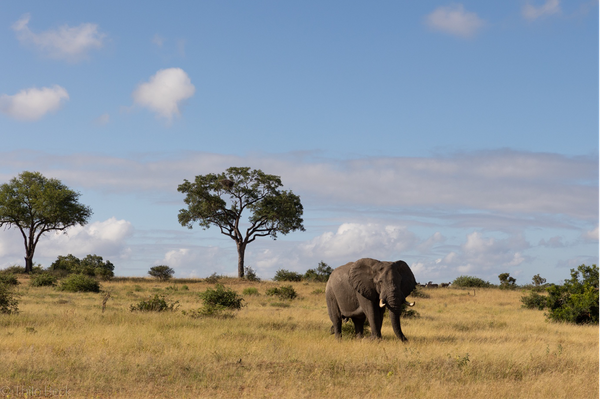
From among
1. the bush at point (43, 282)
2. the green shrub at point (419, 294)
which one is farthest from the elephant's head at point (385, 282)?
the bush at point (43, 282)

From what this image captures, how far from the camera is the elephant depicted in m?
14.4

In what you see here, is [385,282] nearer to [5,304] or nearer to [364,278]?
[364,278]

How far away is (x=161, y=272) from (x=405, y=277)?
41.2 metres

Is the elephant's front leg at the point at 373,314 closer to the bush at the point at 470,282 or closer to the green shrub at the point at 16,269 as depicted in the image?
the bush at the point at 470,282

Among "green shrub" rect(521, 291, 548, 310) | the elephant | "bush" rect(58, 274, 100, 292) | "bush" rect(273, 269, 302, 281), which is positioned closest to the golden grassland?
the elephant

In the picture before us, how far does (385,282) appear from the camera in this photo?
1447 centimetres

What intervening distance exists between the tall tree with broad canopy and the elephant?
154 feet

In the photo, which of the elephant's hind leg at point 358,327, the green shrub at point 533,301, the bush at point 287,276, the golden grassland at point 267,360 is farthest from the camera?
the bush at point 287,276

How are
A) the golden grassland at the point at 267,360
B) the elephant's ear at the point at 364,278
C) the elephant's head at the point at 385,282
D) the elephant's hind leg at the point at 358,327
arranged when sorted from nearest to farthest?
1. the golden grassland at the point at 267,360
2. the elephant's head at the point at 385,282
3. the elephant's ear at the point at 364,278
4. the elephant's hind leg at the point at 358,327

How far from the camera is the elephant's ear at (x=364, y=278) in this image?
1485 cm

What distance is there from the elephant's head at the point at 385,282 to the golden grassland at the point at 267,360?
1.05 meters

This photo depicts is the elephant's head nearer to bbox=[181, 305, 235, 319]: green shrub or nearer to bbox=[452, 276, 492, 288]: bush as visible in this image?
bbox=[181, 305, 235, 319]: green shrub

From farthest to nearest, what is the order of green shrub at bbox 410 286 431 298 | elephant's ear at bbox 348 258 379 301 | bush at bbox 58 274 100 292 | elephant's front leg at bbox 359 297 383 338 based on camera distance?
1. green shrub at bbox 410 286 431 298
2. bush at bbox 58 274 100 292
3. elephant's ear at bbox 348 258 379 301
4. elephant's front leg at bbox 359 297 383 338

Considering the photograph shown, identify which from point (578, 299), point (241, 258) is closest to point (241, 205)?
point (241, 258)
